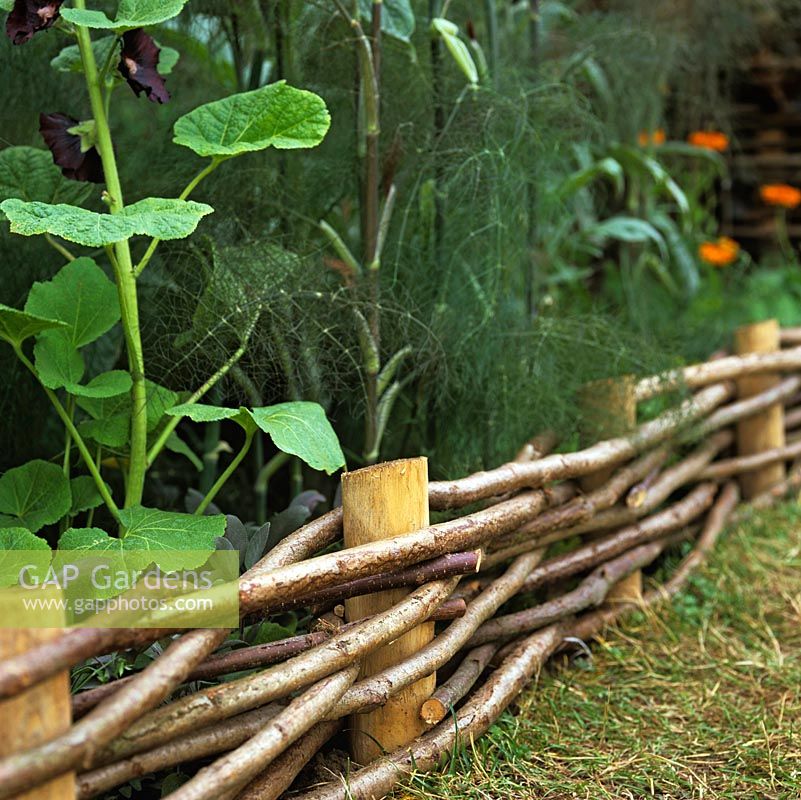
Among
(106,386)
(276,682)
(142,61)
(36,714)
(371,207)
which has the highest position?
(142,61)

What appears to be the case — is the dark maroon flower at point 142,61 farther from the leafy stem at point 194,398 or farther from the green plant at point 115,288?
the leafy stem at point 194,398

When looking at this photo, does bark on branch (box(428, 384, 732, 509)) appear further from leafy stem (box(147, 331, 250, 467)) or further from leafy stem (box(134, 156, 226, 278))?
leafy stem (box(134, 156, 226, 278))

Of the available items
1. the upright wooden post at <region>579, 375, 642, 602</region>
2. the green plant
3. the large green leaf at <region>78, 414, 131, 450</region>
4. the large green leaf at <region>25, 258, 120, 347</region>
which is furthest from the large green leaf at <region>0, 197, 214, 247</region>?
the upright wooden post at <region>579, 375, 642, 602</region>

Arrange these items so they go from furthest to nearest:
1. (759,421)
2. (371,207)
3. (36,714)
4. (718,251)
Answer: (718,251), (759,421), (371,207), (36,714)

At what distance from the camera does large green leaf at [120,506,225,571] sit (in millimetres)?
1302

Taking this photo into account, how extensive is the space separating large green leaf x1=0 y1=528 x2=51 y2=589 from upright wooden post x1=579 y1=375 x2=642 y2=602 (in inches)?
44.7

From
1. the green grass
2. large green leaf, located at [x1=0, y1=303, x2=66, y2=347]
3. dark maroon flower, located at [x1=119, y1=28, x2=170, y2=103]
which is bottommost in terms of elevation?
the green grass

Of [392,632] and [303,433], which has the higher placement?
[303,433]

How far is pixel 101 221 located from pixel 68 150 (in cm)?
26

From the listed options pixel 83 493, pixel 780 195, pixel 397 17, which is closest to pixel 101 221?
pixel 83 493

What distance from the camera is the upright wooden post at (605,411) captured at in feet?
6.76

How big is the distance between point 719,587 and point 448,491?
95 cm

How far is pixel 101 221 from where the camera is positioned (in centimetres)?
125

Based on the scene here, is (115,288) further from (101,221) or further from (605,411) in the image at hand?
(605,411)
